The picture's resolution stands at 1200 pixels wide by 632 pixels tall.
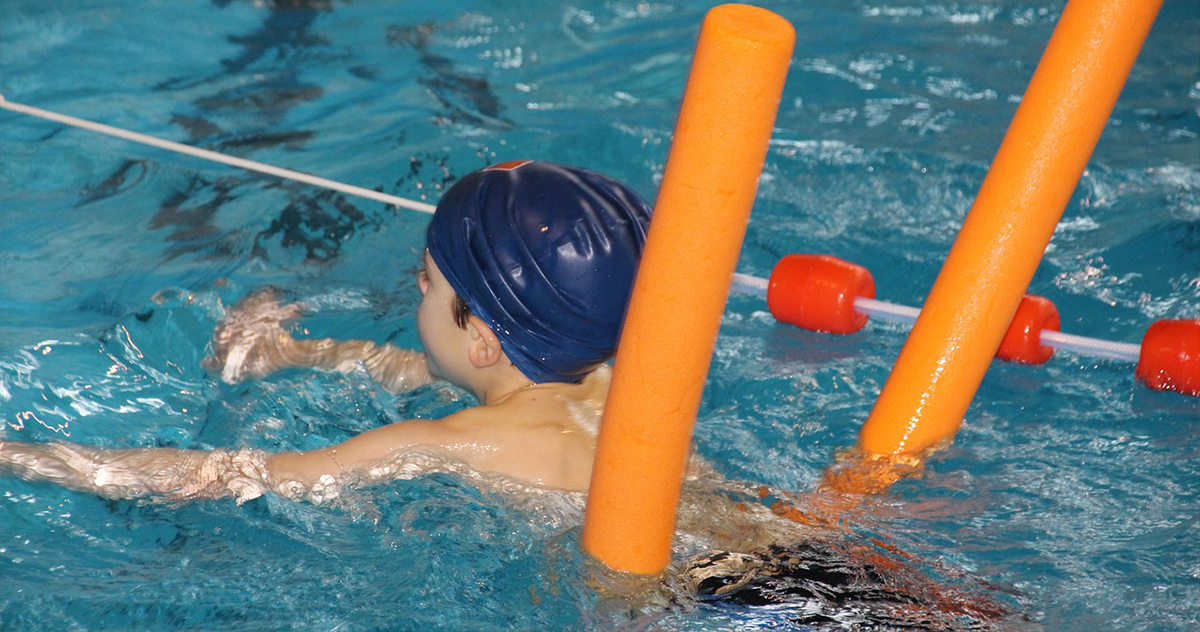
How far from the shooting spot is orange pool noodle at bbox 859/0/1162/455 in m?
2.46

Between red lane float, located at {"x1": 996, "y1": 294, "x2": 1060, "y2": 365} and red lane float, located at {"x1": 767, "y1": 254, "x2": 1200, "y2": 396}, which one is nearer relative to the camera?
red lane float, located at {"x1": 767, "y1": 254, "x2": 1200, "y2": 396}

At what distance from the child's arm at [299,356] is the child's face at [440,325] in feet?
1.72

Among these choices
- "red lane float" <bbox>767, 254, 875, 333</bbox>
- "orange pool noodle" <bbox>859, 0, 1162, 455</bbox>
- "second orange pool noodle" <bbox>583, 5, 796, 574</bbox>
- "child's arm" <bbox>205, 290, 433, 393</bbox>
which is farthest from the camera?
"child's arm" <bbox>205, 290, 433, 393</bbox>

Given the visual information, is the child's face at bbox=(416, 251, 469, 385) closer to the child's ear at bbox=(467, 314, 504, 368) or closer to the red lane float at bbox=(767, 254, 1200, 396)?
the child's ear at bbox=(467, 314, 504, 368)

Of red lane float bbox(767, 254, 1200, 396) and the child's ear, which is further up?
red lane float bbox(767, 254, 1200, 396)

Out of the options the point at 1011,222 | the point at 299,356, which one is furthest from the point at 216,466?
the point at 1011,222

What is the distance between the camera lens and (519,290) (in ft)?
7.98

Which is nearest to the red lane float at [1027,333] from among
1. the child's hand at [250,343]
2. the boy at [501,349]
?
the boy at [501,349]

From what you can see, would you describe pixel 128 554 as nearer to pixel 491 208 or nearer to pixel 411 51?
pixel 491 208

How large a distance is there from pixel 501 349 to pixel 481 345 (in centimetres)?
5

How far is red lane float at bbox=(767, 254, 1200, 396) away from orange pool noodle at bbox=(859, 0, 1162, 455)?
1.10 feet

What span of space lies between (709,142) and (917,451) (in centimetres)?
145

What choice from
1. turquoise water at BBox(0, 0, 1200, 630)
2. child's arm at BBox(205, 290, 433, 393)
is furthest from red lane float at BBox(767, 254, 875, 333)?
child's arm at BBox(205, 290, 433, 393)

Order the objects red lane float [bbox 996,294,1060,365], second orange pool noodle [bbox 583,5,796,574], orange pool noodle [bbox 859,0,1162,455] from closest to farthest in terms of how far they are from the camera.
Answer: second orange pool noodle [bbox 583,5,796,574] → orange pool noodle [bbox 859,0,1162,455] → red lane float [bbox 996,294,1060,365]
